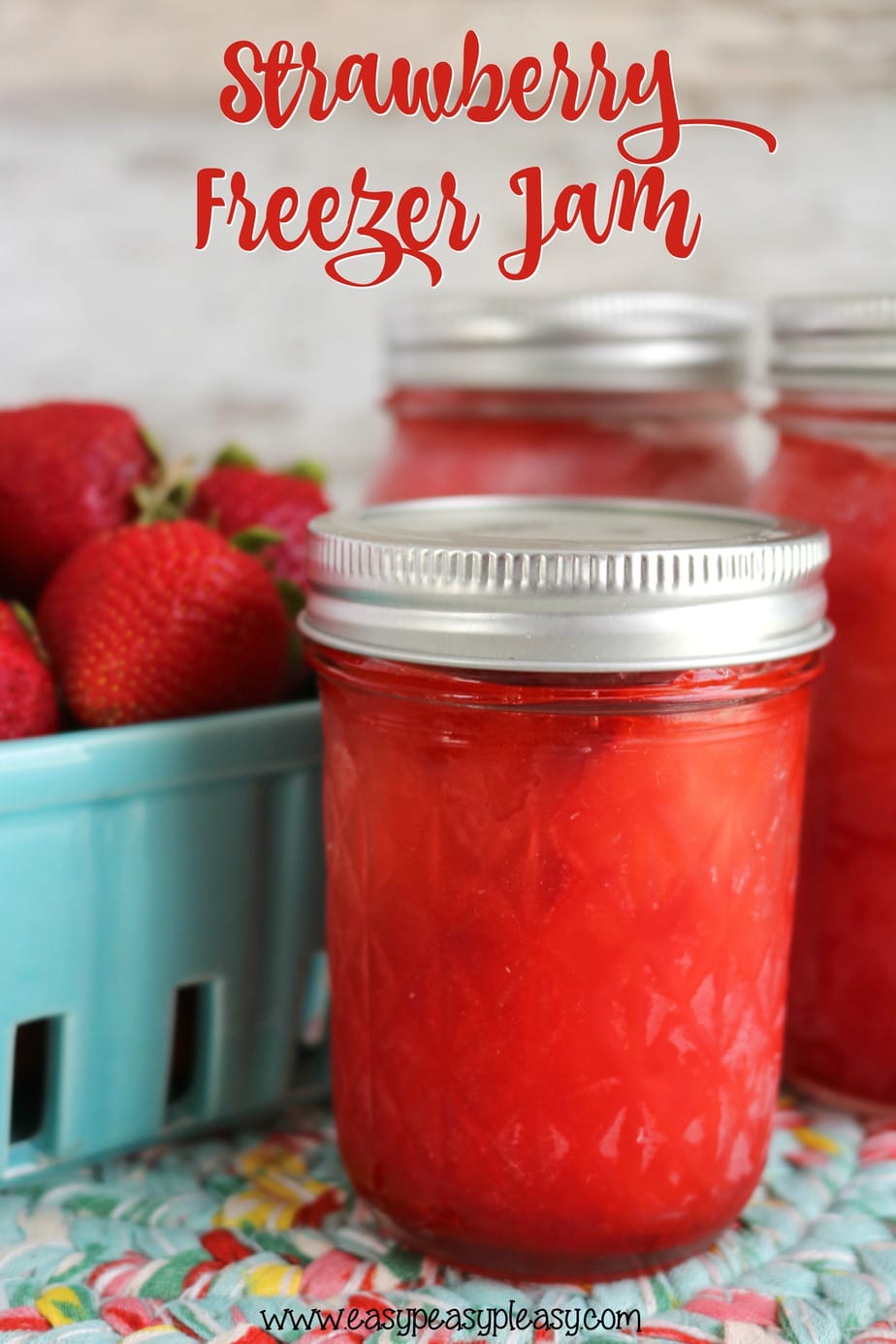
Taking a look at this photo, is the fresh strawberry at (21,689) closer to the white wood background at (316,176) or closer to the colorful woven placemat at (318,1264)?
the colorful woven placemat at (318,1264)

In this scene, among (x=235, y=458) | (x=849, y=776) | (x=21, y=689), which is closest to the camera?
(x=21, y=689)

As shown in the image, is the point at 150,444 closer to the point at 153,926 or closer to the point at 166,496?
the point at 166,496

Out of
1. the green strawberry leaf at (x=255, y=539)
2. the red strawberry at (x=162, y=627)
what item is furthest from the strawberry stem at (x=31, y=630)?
the green strawberry leaf at (x=255, y=539)

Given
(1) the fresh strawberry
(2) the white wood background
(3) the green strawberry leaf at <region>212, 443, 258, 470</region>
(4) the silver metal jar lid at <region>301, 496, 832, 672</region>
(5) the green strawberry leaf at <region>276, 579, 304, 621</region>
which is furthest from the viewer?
(2) the white wood background

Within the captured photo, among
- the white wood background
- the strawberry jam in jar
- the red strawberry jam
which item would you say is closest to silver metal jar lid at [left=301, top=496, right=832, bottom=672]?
the strawberry jam in jar

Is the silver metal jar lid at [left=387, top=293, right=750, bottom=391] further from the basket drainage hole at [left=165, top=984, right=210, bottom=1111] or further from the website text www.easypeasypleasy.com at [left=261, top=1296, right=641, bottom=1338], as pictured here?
the website text www.easypeasypleasy.com at [left=261, top=1296, right=641, bottom=1338]

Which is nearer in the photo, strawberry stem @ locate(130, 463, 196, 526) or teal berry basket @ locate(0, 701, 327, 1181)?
teal berry basket @ locate(0, 701, 327, 1181)

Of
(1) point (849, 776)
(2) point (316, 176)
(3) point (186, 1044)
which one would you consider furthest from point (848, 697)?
(2) point (316, 176)

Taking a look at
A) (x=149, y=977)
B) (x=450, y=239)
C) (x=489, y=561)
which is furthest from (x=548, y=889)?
(x=450, y=239)
